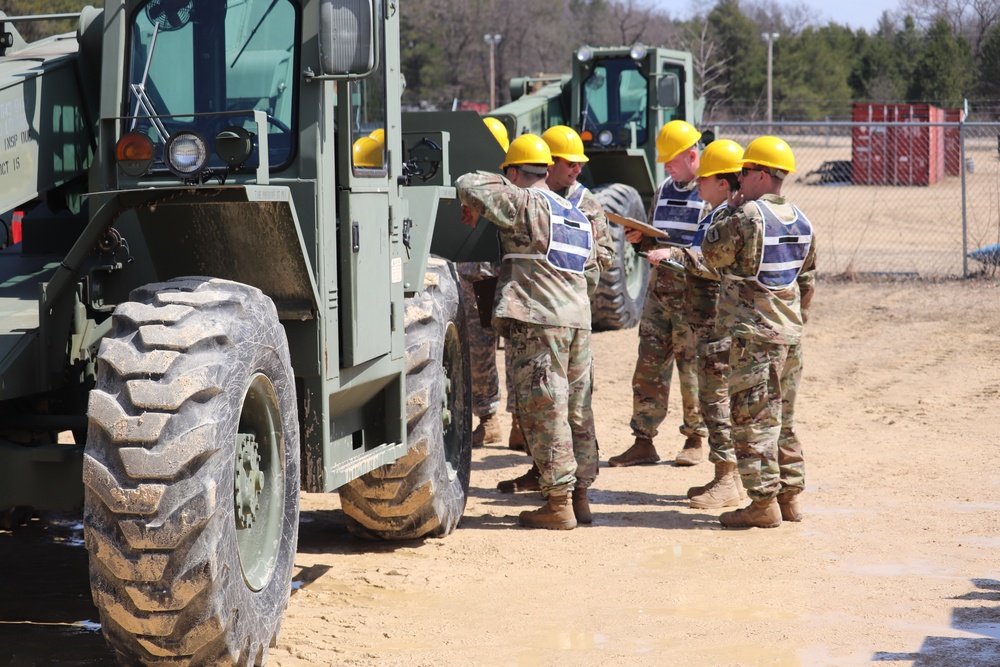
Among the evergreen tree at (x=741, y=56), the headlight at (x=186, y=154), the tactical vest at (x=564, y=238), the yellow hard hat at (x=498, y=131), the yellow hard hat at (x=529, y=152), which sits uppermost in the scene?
the evergreen tree at (x=741, y=56)

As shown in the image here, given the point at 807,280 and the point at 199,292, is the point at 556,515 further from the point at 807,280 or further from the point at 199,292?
the point at 199,292

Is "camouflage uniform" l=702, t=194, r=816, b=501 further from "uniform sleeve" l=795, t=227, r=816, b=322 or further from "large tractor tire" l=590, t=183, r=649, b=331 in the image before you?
"large tractor tire" l=590, t=183, r=649, b=331

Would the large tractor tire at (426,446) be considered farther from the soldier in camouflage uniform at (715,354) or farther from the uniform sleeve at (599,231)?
the soldier in camouflage uniform at (715,354)

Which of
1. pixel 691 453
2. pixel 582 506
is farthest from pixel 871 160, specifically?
pixel 582 506

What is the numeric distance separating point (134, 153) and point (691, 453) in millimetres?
5099

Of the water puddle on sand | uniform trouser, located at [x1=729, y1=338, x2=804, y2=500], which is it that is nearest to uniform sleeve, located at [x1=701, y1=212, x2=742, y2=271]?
uniform trouser, located at [x1=729, y1=338, x2=804, y2=500]

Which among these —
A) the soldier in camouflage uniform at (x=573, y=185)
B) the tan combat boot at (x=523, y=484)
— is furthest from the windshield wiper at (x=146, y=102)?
the tan combat boot at (x=523, y=484)

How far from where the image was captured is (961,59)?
32.7 meters

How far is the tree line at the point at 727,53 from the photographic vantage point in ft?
127

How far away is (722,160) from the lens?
7.79 meters

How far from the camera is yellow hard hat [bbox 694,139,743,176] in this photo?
25.5ft

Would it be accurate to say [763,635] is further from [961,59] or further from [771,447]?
[961,59]

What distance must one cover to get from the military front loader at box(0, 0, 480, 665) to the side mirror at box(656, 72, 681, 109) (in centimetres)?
861

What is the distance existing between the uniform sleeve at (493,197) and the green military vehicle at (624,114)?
724cm
